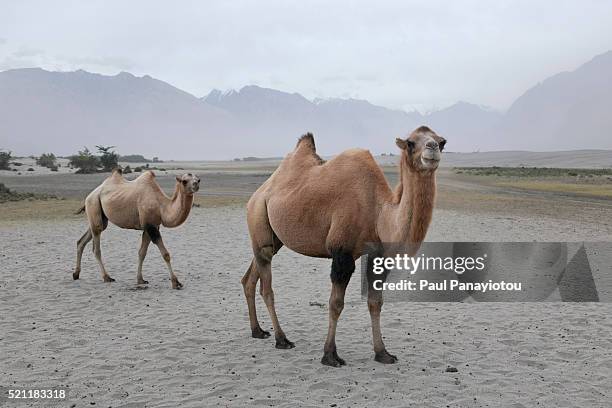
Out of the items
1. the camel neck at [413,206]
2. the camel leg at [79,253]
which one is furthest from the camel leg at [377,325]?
the camel leg at [79,253]

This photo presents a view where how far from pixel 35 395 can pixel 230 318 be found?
9.71ft

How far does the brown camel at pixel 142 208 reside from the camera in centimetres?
927

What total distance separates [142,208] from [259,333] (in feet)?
12.7

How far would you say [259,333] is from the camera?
269 inches

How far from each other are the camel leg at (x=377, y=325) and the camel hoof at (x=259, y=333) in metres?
1.54

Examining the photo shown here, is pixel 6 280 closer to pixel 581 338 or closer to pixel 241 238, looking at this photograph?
pixel 241 238

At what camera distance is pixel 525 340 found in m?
6.69

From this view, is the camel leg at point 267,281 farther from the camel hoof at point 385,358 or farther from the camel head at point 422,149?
the camel head at point 422,149

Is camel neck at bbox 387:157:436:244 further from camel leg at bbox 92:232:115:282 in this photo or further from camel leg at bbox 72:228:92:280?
camel leg at bbox 72:228:92:280

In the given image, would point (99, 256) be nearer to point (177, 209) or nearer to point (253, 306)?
point (177, 209)

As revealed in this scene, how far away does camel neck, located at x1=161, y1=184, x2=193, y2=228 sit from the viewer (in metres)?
9.23

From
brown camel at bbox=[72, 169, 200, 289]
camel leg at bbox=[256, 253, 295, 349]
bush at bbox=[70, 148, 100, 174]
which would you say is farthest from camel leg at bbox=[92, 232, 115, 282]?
bush at bbox=[70, 148, 100, 174]

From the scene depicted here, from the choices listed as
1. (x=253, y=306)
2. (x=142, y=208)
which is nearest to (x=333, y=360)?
(x=253, y=306)

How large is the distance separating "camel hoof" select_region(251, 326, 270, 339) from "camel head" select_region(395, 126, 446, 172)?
311 centimetres
